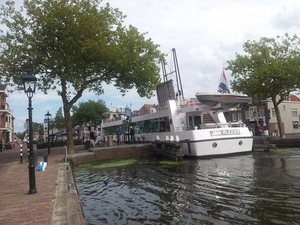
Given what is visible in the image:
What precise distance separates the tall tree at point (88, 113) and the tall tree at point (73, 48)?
3951 cm

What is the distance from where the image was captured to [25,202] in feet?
23.2

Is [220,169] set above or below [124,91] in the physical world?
below

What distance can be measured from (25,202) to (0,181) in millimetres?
4426

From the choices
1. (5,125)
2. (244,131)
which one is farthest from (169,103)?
(5,125)

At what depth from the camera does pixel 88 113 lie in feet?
202

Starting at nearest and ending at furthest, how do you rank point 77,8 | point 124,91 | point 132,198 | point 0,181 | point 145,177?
point 132,198 → point 0,181 → point 145,177 → point 77,8 → point 124,91

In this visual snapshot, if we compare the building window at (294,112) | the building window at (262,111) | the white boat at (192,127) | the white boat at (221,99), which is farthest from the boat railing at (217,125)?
the building window at (294,112)

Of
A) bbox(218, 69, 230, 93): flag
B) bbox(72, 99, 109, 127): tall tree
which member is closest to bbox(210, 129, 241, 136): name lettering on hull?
bbox(218, 69, 230, 93): flag

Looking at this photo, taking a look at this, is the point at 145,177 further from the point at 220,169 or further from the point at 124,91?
the point at 124,91

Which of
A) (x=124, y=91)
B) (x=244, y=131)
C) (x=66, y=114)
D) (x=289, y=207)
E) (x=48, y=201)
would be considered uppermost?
(x=124, y=91)

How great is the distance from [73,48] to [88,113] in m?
42.8

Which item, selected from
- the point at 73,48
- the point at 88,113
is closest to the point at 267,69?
the point at 73,48

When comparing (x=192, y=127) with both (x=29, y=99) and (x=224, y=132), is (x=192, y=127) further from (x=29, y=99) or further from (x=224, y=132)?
(x=29, y=99)

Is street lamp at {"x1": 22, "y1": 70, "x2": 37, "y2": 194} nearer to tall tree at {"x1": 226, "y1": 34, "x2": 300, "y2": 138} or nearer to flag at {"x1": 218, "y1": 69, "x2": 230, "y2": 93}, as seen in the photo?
flag at {"x1": 218, "y1": 69, "x2": 230, "y2": 93}
